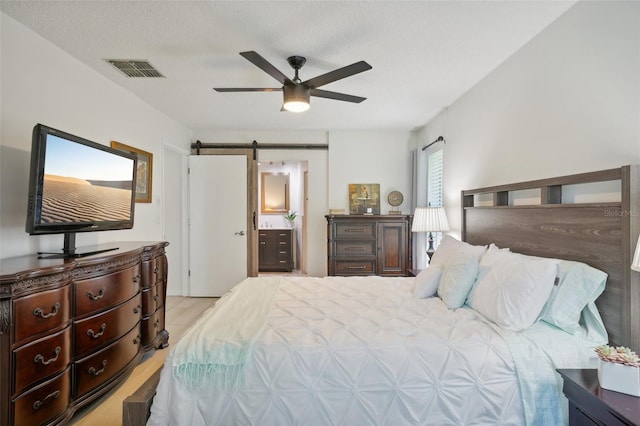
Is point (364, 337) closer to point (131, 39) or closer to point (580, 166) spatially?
point (580, 166)

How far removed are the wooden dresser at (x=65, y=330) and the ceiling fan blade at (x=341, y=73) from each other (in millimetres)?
1867

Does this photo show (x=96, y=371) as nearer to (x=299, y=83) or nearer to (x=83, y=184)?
(x=83, y=184)

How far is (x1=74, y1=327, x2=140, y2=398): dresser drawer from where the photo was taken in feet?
6.07

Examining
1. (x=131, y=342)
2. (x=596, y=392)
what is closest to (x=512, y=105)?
(x=596, y=392)

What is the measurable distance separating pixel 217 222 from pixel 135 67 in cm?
241

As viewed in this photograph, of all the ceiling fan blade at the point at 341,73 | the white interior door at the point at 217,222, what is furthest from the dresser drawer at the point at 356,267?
the ceiling fan blade at the point at 341,73

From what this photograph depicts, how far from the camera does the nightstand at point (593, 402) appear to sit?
40.8 inches

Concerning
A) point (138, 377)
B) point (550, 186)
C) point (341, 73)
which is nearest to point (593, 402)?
point (550, 186)

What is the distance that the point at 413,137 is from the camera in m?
4.65

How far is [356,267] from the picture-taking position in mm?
4082

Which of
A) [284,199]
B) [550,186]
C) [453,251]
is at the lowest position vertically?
[453,251]

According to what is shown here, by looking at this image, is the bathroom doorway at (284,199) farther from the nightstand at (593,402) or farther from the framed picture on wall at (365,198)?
the nightstand at (593,402)

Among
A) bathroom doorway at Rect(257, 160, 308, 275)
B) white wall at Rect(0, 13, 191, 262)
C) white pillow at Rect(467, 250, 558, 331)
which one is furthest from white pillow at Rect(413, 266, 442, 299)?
bathroom doorway at Rect(257, 160, 308, 275)

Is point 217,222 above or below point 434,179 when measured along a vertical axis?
below
